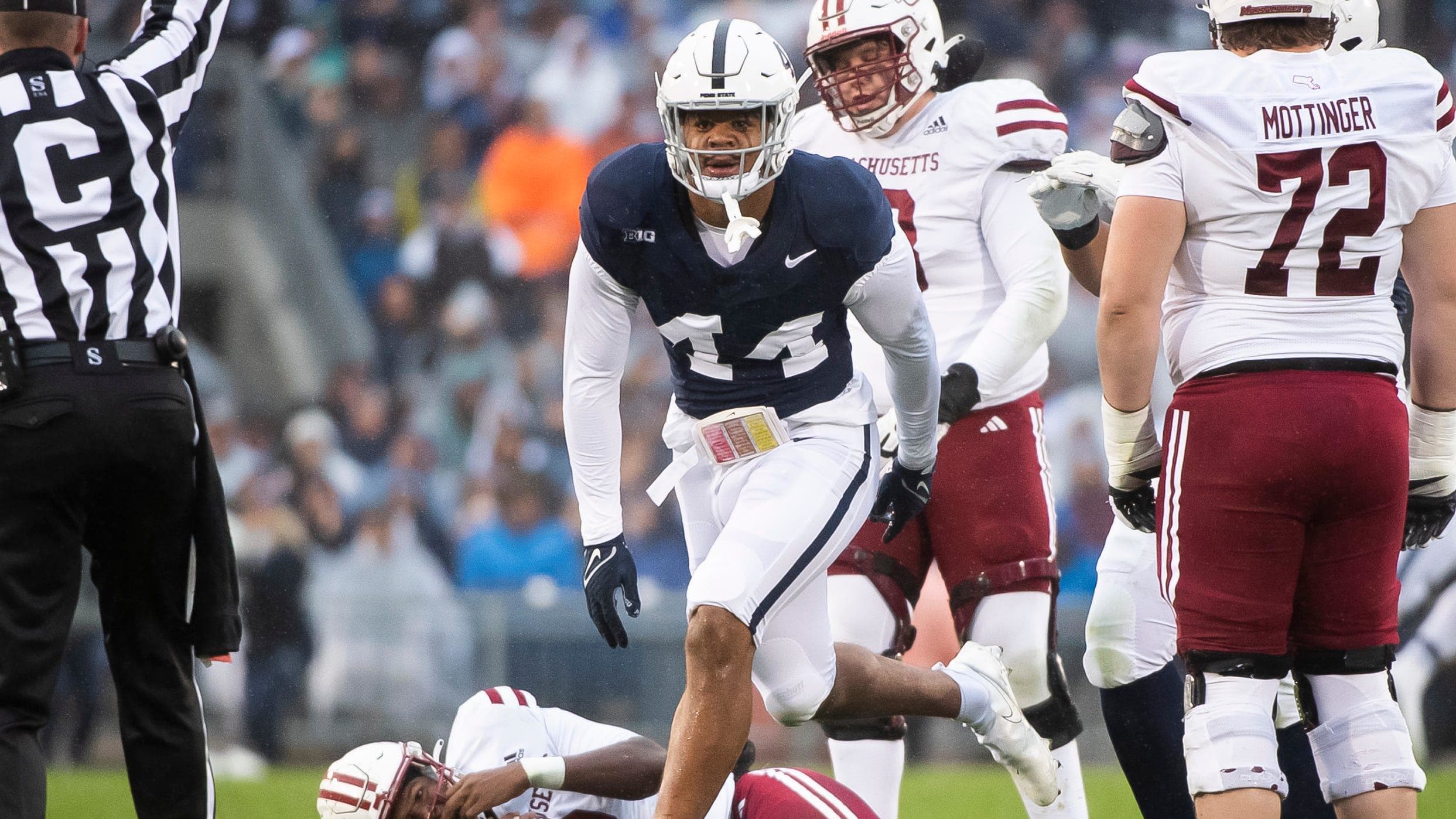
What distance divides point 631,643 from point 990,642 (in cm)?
334

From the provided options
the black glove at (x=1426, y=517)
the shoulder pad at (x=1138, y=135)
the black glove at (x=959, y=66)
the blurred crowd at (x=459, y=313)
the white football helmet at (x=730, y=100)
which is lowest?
the blurred crowd at (x=459, y=313)

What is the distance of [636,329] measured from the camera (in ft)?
28.3

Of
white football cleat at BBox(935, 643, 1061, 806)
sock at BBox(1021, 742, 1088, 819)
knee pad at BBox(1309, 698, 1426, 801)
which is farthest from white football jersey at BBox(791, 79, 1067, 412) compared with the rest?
knee pad at BBox(1309, 698, 1426, 801)

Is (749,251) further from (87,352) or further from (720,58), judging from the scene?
(87,352)

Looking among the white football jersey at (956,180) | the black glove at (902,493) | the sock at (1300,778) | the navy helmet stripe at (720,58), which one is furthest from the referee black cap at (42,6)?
the sock at (1300,778)

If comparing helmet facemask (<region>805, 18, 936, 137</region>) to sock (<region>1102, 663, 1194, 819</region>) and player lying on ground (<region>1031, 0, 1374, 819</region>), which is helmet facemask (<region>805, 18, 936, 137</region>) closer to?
player lying on ground (<region>1031, 0, 1374, 819</region>)

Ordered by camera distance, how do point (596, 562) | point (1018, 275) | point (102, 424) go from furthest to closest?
point (1018, 275) < point (596, 562) < point (102, 424)

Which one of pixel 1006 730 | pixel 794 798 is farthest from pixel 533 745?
pixel 1006 730

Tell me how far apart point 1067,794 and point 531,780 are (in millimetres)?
1411

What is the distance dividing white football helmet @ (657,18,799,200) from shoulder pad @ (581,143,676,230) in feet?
0.20

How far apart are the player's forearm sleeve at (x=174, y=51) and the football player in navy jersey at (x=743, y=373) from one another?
887 millimetres

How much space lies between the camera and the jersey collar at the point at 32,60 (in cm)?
308

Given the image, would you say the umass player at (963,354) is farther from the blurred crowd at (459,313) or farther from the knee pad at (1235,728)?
the blurred crowd at (459,313)

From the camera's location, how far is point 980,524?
13.2 feet
